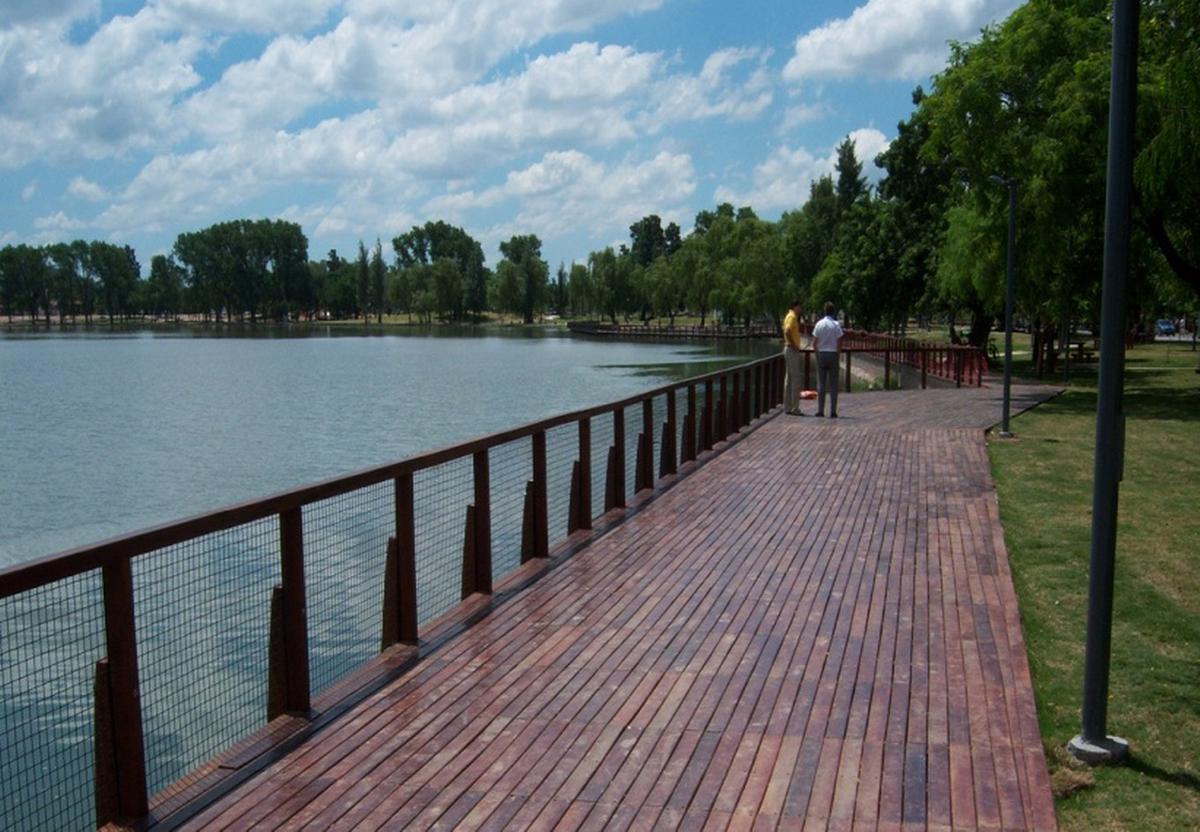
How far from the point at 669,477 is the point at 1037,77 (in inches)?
588

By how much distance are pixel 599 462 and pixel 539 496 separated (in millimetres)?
10042

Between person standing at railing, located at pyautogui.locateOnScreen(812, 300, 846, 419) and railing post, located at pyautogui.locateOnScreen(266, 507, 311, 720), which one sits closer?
railing post, located at pyautogui.locateOnScreen(266, 507, 311, 720)

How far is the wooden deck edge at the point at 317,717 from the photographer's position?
161 inches

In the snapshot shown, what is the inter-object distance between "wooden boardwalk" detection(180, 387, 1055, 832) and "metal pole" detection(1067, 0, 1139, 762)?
0.95 ft

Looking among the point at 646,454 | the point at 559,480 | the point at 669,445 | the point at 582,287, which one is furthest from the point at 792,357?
the point at 582,287

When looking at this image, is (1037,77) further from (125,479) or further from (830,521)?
(125,479)

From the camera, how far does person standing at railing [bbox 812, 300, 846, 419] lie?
59.3 ft

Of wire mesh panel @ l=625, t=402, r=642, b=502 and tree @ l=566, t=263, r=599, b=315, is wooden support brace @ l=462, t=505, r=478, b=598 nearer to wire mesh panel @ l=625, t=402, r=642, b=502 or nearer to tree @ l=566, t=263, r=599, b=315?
wire mesh panel @ l=625, t=402, r=642, b=502

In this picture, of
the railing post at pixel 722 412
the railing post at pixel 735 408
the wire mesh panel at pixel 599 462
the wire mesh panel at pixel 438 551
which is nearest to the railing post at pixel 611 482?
the wire mesh panel at pixel 599 462

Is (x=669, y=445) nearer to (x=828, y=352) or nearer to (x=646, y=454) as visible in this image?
(x=646, y=454)

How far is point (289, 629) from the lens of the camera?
4988 mm

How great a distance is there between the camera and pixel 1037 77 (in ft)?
73.7

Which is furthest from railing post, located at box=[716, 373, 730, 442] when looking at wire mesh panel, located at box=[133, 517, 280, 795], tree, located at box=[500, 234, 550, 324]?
tree, located at box=[500, 234, 550, 324]

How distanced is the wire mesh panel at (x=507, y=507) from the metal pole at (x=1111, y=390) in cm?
651
